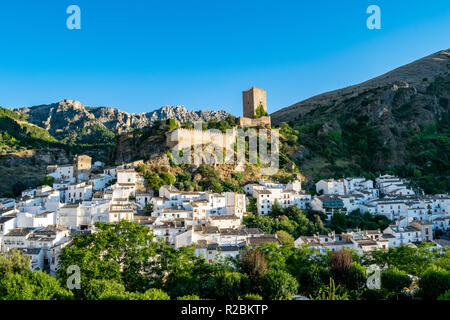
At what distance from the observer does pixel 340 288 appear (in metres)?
21.5

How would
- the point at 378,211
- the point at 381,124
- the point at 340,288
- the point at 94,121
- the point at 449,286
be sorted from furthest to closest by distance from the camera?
the point at 94,121 < the point at 381,124 < the point at 378,211 < the point at 340,288 < the point at 449,286

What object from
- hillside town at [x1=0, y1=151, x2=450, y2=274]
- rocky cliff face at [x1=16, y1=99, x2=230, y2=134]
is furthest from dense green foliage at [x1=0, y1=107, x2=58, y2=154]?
hillside town at [x1=0, y1=151, x2=450, y2=274]

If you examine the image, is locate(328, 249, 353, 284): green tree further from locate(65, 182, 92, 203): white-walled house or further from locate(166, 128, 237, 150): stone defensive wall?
locate(166, 128, 237, 150): stone defensive wall

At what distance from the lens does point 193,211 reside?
119 ft

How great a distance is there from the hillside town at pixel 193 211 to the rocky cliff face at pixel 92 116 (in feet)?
251

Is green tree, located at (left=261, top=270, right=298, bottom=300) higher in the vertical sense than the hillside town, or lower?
lower

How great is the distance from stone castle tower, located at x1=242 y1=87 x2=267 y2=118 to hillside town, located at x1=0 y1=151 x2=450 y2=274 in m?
26.6

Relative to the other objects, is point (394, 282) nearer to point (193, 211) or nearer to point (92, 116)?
point (193, 211)

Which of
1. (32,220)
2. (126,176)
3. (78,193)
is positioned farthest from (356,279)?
(78,193)

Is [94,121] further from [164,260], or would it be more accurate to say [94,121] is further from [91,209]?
[164,260]

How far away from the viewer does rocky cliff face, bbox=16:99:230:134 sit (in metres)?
122

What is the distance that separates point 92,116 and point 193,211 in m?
103
